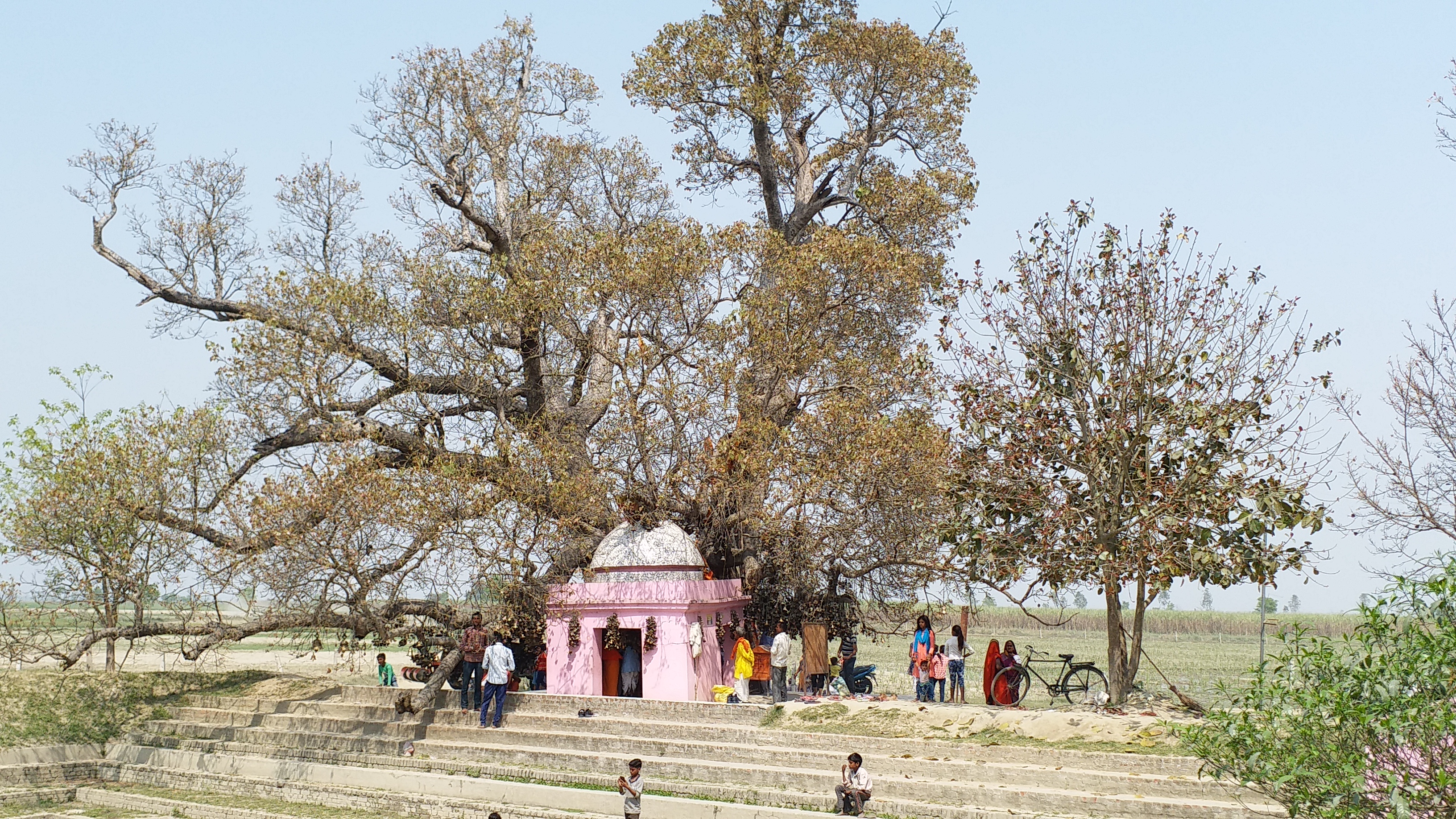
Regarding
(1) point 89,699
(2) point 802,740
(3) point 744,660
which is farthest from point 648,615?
(1) point 89,699

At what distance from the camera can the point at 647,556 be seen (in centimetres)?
1881

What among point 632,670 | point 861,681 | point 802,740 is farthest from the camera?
point 861,681

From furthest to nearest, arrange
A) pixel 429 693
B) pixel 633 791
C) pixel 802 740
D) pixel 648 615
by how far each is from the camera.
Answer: pixel 648 615 → pixel 429 693 → pixel 802 740 → pixel 633 791

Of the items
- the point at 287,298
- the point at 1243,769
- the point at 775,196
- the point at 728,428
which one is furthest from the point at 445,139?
the point at 1243,769

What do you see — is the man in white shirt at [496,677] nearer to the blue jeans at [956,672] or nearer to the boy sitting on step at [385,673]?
the blue jeans at [956,672]

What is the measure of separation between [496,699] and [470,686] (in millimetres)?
884

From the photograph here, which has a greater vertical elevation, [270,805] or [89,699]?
[89,699]

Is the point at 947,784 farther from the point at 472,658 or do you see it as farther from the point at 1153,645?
the point at 1153,645

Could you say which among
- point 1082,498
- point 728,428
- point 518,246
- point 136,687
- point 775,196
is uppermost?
point 775,196

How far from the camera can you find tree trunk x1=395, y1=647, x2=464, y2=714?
59.2 feet

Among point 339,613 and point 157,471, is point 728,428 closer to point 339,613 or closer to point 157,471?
point 339,613

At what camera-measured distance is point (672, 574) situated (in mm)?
18625

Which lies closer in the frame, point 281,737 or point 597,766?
point 597,766

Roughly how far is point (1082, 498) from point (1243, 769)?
7.68 meters
